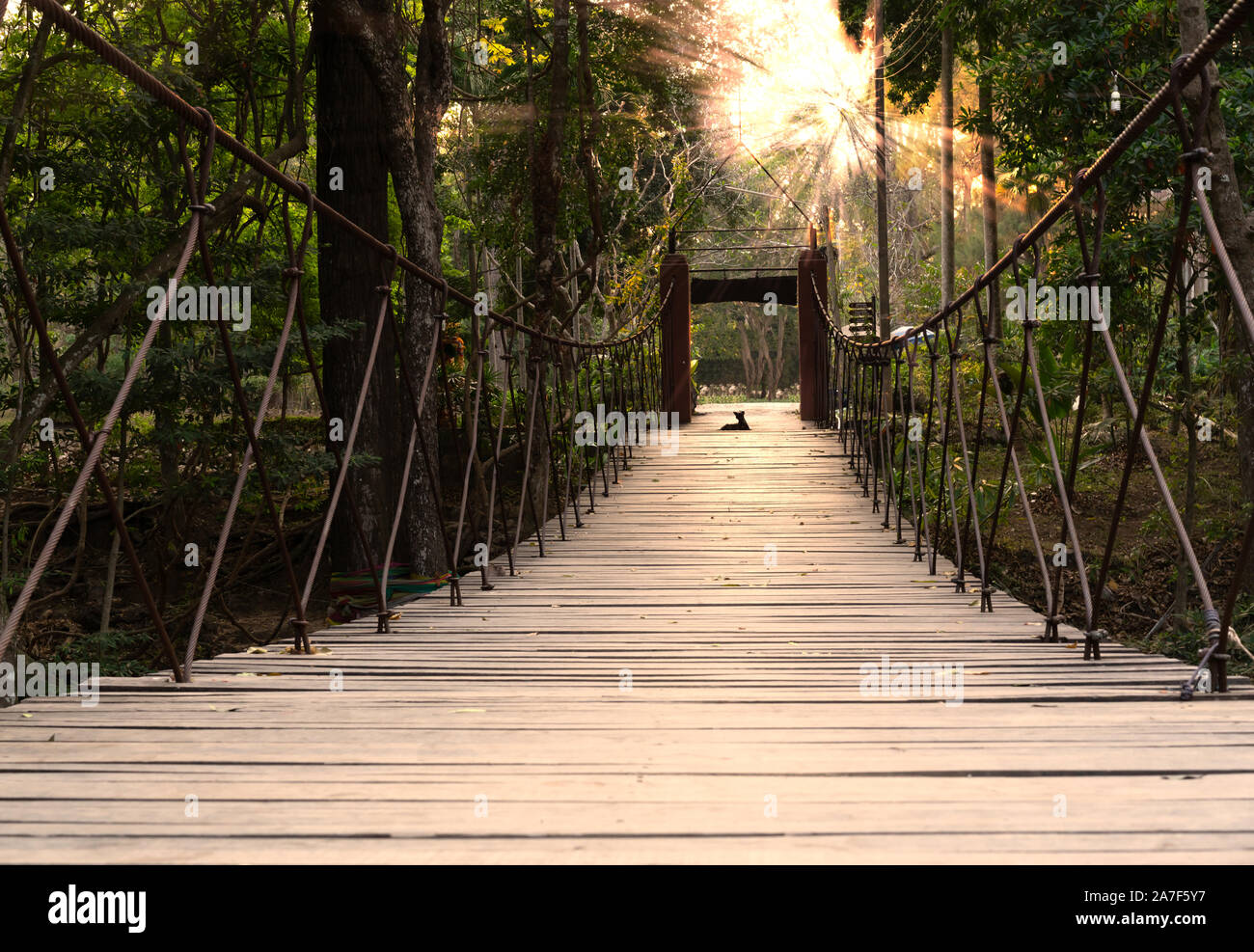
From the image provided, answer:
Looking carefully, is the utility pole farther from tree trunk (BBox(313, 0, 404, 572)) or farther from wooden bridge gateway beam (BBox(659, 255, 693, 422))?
tree trunk (BBox(313, 0, 404, 572))

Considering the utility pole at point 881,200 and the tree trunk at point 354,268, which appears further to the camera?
the utility pole at point 881,200

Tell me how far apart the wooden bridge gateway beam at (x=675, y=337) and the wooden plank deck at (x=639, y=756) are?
7.88m

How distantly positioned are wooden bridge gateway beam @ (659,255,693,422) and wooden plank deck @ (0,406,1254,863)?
7875mm

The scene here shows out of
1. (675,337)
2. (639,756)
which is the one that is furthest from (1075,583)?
(639,756)

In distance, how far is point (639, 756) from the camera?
166 cm

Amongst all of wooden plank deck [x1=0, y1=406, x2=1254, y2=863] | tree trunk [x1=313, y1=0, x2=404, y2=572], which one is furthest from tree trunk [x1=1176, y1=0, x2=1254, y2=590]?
tree trunk [x1=313, y1=0, x2=404, y2=572]

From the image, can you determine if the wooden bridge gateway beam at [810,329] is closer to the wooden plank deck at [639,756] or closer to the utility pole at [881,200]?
the utility pole at [881,200]

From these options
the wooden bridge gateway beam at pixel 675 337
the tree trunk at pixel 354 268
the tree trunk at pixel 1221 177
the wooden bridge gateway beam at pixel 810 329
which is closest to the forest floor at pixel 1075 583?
the tree trunk at pixel 354 268

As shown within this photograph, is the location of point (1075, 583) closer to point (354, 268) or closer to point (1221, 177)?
point (1221, 177)

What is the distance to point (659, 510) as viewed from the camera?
6.38 meters

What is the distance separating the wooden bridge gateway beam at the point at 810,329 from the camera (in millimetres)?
10883
